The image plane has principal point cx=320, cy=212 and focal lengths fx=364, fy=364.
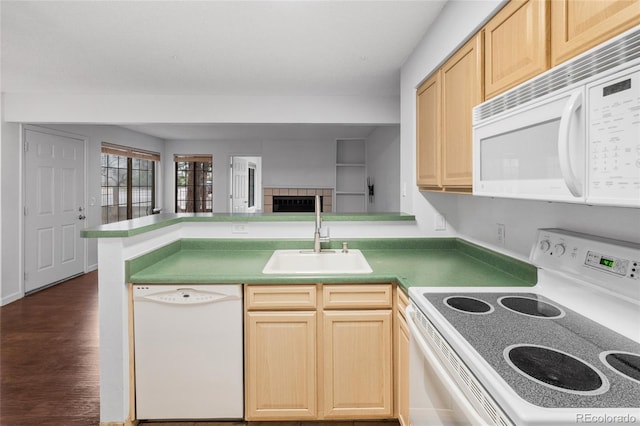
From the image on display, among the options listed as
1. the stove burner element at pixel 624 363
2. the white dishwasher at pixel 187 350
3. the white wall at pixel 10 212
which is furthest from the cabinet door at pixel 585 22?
Answer: the white wall at pixel 10 212

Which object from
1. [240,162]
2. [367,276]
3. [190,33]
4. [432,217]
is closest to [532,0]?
[367,276]

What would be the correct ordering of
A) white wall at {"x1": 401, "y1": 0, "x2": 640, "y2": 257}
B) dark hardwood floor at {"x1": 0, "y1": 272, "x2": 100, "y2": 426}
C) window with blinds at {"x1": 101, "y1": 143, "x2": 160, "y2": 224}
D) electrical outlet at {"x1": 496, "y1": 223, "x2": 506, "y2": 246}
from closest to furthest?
white wall at {"x1": 401, "y1": 0, "x2": 640, "y2": 257} → electrical outlet at {"x1": 496, "y1": 223, "x2": 506, "y2": 246} → dark hardwood floor at {"x1": 0, "y1": 272, "x2": 100, "y2": 426} → window with blinds at {"x1": 101, "y1": 143, "x2": 160, "y2": 224}

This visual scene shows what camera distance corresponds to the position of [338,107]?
3.91 metres

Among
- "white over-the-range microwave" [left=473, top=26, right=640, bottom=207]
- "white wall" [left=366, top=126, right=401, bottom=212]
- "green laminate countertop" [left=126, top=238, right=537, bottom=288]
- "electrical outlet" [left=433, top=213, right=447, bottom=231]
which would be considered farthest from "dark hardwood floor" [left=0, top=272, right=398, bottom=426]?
"white wall" [left=366, top=126, right=401, bottom=212]

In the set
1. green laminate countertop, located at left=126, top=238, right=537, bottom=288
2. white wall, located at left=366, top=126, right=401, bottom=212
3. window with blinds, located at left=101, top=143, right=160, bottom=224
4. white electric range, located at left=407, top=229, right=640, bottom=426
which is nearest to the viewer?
white electric range, located at left=407, top=229, right=640, bottom=426

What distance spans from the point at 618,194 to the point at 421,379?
0.87 meters

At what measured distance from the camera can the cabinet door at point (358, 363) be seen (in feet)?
6.15

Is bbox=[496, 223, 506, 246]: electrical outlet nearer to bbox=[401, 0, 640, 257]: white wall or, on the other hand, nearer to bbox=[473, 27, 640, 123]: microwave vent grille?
bbox=[401, 0, 640, 257]: white wall

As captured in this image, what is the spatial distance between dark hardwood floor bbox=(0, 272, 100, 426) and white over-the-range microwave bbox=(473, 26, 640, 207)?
2415mm

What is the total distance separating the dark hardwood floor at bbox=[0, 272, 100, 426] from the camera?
208 centimetres

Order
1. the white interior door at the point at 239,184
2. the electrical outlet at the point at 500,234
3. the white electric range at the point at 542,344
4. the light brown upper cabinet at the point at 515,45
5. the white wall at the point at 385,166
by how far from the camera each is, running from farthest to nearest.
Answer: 1. the white interior door at the point at 239,184
2. the white wall at the point at 385,166
3. the electrical outlet at the point at 500,234
4. the light brown upper cabinet at the point at 515,45
5. the white electric range at the point at 542,344

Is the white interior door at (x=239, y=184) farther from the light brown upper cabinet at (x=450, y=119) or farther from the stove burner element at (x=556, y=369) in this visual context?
the stove burner element at (x=556, y=369)

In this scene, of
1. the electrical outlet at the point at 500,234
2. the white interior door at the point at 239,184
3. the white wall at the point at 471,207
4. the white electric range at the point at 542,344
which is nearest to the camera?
the white electric range at the point at 542,344

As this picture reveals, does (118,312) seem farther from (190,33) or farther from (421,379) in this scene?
(190,33)
